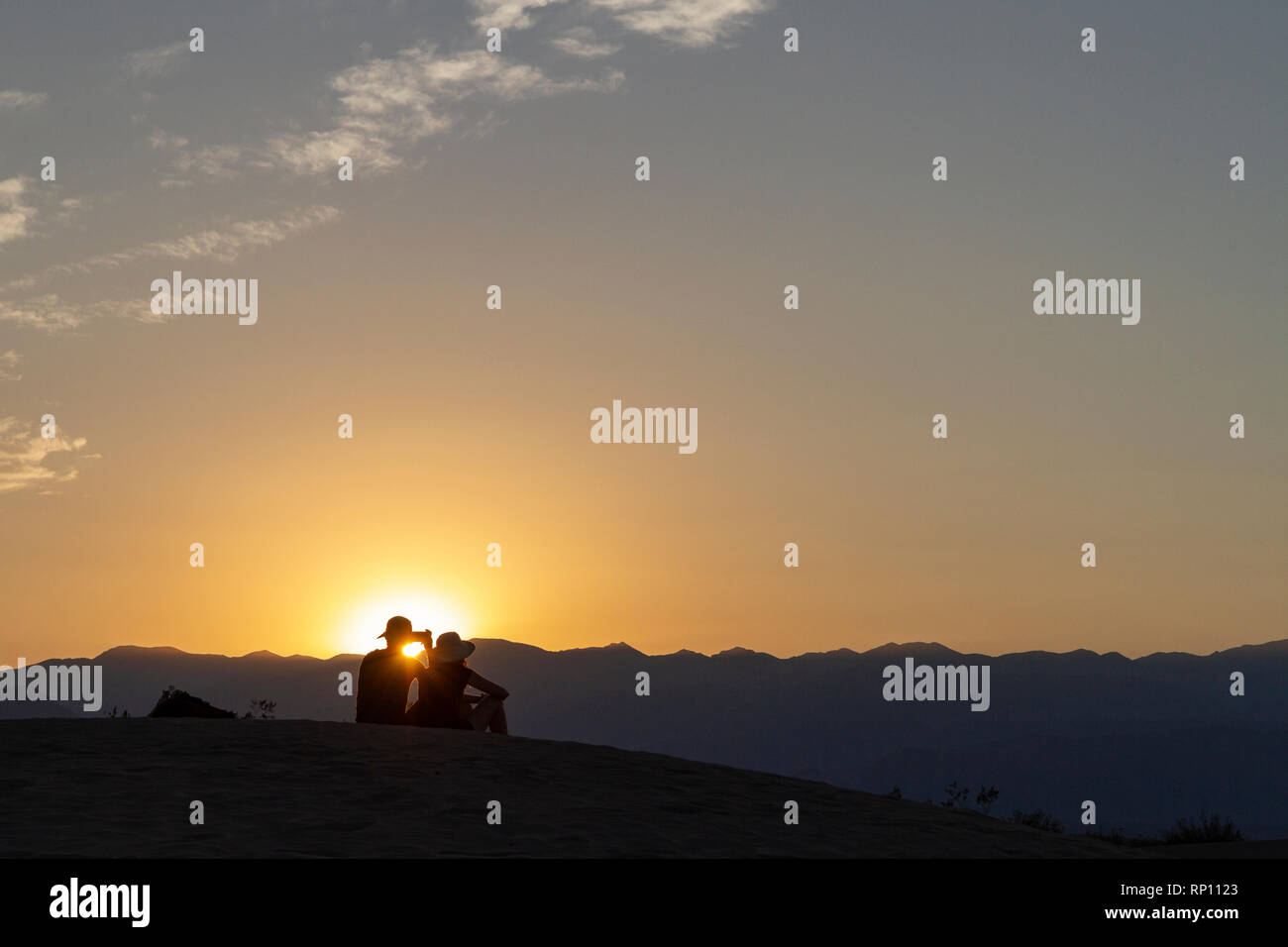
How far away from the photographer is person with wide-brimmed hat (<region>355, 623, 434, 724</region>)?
55.1ft

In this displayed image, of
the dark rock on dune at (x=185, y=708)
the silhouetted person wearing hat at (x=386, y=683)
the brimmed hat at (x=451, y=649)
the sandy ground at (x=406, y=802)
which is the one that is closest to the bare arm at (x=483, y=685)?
the brimmed hat at (x=451, y=649)

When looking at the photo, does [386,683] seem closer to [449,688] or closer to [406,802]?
[449,688]

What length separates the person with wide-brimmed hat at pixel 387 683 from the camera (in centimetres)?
1678

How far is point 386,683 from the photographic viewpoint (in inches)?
667

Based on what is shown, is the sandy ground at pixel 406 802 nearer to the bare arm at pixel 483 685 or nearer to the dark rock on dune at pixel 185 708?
the bare arm at pixel 483 685

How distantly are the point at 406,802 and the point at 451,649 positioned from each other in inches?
176

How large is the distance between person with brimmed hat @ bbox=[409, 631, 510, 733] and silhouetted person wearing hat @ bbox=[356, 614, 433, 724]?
172mm

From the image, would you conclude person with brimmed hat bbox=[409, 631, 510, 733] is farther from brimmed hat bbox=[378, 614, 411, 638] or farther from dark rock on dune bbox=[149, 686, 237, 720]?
dark rock on dune bbox=[149, 686, 237, 720]

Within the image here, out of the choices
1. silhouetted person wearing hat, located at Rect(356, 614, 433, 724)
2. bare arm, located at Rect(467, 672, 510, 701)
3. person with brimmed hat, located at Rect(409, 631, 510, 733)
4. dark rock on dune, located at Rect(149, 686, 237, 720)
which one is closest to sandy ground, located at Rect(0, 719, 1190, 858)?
silhouetted person wearing hat, located at Rect(356, 614, 433, 724)
